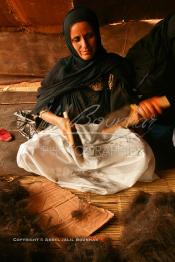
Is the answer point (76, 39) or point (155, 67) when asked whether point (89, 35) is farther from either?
point (155, 67)

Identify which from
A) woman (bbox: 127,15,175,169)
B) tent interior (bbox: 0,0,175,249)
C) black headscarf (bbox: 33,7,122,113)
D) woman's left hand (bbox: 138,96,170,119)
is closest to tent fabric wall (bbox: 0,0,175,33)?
tent interior (bbox: 0,0,175,249)

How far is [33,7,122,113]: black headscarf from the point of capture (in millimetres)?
2006

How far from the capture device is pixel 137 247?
4.97 feet

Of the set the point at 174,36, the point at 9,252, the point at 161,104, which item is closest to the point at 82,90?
the point at 161,104

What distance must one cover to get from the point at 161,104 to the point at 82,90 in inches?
23.1

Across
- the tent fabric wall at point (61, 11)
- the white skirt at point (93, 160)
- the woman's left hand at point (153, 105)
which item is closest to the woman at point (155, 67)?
the woman's left hand at point (153, 105)

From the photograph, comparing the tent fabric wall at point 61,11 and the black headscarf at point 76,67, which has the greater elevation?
the tent fabric wall at point 61,11

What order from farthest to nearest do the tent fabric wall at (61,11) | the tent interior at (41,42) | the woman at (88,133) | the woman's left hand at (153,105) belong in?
1. the tent fabric wall at (61,11)
2. the tent interior at (41,42)
3. the woman at (88,133)
4. the woman's left hand at (153,105)

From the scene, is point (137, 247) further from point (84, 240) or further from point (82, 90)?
point (82, 90)

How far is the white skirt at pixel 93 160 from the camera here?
2.07m

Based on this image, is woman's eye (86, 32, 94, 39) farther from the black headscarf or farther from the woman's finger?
the woman's finger

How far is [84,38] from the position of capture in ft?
6.46

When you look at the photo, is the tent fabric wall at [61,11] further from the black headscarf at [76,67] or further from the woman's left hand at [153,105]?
the woman's left hand at [153,105]

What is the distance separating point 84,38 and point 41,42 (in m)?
1.51
